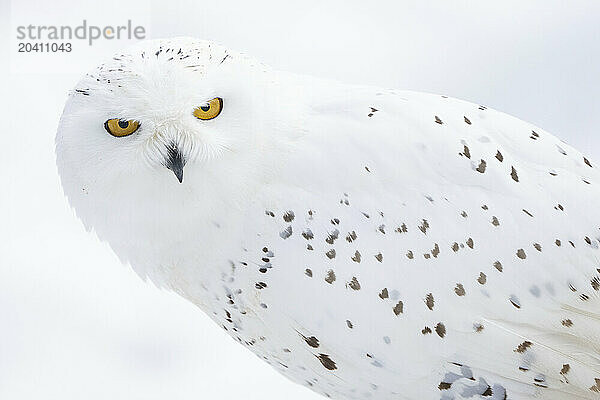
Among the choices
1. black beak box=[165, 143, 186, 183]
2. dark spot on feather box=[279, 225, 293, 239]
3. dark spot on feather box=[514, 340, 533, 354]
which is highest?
black beak box=[165, 143, 186, 183]

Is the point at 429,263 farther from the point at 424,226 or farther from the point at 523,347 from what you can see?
the point at 523,347

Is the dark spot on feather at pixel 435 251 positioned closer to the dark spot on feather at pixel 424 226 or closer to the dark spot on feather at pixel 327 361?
the dark spot on feather at pixel 424 226

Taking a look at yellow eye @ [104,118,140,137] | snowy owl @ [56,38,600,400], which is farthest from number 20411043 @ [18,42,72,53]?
yellow eye @ [104,118,140,137]

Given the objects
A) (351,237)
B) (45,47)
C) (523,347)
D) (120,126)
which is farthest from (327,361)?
(45,47)

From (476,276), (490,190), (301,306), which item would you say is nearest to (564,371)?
(476,276)

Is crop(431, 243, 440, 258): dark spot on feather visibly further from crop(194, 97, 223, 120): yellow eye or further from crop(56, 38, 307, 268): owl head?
crop(194, 97, 223, 120): yellow eye

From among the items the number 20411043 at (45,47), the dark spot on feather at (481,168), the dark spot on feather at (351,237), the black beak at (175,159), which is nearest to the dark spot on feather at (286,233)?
the dark spot on feather at (351,237)
